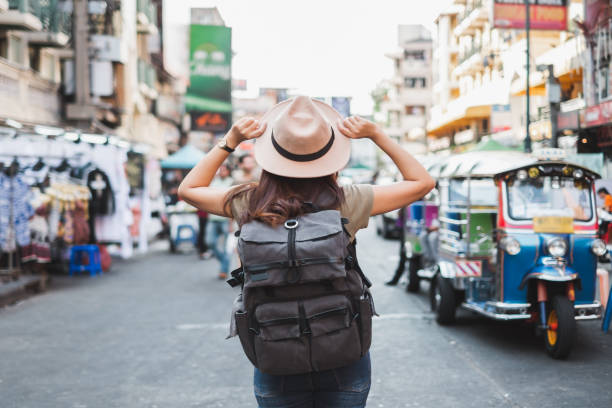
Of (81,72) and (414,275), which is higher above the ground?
(81,72)

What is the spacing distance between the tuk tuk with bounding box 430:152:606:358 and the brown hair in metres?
4.31

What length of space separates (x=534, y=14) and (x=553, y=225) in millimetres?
15312

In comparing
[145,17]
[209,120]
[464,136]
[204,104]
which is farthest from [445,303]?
[464,136]

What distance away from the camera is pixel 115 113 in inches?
927

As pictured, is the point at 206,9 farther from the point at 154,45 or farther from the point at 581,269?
the point at 581,269

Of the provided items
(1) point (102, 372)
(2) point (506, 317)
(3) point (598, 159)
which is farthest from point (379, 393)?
(3) point (598, 159)

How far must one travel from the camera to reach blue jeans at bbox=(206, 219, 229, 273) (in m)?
11.8

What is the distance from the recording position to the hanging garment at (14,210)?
10.3 meters

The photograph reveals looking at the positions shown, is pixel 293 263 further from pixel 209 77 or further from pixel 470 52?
pixel 470 52

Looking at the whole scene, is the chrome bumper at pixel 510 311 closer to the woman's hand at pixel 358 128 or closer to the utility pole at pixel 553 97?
the woman's hand at pixel 358 128

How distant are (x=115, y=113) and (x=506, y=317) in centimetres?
1969

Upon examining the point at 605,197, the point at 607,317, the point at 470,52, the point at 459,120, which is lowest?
the point at 607,317

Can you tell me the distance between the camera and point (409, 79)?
7075cm

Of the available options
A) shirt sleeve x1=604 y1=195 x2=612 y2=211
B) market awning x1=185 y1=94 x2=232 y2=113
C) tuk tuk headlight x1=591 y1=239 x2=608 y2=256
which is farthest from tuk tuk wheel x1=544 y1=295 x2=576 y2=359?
market awning x1=185 y1=94 x2=232 y2=113
